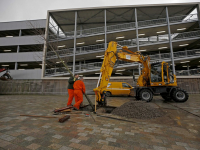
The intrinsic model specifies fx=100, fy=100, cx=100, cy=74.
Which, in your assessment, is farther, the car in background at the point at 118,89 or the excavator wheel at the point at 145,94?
the car in background at the point at 118,89

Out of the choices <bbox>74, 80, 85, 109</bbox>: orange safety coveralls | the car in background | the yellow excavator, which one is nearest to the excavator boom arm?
the yellow excavator

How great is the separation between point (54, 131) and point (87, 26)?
868 inches

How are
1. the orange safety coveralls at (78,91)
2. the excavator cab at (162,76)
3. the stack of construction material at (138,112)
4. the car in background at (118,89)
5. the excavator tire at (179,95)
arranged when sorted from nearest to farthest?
the stack of construction material at (138,112), the orange safety coveralls at (78,91), the excavator tire at (179,95), the excavator cab at (162,76), the car in background at (118,89)

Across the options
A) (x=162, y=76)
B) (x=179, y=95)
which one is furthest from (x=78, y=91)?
(x=179, y=95)

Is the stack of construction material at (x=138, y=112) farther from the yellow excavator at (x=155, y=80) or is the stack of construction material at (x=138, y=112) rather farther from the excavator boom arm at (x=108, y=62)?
the yellow excavator at (x=155, y=80)

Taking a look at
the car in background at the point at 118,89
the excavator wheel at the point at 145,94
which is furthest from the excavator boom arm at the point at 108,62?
the car in background at the point at 118,89

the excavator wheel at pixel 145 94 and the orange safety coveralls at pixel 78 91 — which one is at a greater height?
the orange safety coveralls at pixel 78 91

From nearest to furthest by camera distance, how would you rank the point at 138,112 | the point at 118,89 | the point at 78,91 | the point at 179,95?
the point at 138,112 → the point at 78,91 → the point at 179,95 → the point at 118,89

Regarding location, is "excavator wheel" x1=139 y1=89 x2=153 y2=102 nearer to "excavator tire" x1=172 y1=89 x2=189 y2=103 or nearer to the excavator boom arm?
"excavator tire" x1=172 y1=89 x2=189 y2=103

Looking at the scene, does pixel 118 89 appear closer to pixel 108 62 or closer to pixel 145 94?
pixel 145 94

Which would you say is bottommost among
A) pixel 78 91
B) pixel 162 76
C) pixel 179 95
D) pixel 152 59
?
pixel 179 95

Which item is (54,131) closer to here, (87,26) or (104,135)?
(104,135)

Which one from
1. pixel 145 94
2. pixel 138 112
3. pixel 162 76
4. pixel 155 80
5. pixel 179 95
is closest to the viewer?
pixel 138 112

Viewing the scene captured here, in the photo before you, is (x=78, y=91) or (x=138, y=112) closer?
(x=138, y=112)
